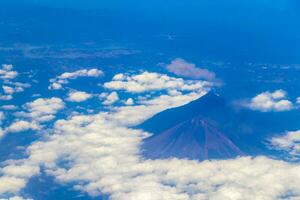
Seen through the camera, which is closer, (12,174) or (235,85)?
(12,174)

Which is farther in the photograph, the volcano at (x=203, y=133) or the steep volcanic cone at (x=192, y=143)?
the volcano at (x=203, y=133)

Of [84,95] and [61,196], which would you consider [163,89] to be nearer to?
[84,95]

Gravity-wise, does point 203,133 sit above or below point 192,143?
above

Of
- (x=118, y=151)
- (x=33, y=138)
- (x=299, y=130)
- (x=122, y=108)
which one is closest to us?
(x=118, y=151)

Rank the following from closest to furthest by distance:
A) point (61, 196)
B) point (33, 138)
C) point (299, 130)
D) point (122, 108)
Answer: point (61, 196) < point (33, 138) < point (299, 130) < point (122, 108)

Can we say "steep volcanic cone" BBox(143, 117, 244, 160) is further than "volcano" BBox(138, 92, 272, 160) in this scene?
No

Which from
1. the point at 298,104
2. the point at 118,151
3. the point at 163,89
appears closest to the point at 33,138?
the point at 118,151

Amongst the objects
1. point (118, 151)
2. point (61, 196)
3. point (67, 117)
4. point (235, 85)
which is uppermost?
point (235, 85)

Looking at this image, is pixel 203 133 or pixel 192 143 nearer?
pixel 192 143
